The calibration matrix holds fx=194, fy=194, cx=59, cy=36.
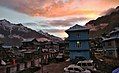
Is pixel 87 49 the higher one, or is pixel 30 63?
pixel 87 49

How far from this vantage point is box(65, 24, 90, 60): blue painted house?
147ft

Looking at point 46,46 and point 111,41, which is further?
point 46,46

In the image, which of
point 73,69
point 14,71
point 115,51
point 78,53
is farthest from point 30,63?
point 115,51

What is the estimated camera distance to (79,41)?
45.2m

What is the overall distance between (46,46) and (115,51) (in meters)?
51.8

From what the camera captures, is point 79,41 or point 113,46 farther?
point 113,46

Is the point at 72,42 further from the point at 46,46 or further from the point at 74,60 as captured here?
the point at 46,46

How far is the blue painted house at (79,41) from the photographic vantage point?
44.7m

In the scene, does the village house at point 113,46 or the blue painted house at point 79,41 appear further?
the village house at point 113,46

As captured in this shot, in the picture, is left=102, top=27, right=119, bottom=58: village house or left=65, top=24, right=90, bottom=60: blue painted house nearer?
left=65, top=24, right=90, bottom=60: blue painted house

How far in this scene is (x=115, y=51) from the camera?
52406 millimetres

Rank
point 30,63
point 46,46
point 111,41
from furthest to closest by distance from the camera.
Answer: point 46,46
point 111,41
point 30,63

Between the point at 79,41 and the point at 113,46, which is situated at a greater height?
the point at 79,41

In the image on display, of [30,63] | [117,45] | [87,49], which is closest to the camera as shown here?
[30,63]
